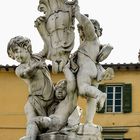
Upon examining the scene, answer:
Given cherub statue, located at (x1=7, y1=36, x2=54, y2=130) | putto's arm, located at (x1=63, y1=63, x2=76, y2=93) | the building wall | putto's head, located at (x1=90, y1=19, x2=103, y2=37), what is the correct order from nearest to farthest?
putto's arm, located at (x1=63, y1=63, x2=76, y2=93) < cherub statue, located at (x1=7, y1=36, x2=54, y2=130) < putto's head, located at (x1=90, y1=19, x2=103, y2=37) < the building wall

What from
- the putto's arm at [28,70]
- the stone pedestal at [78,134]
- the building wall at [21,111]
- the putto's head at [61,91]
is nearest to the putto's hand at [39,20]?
the putto's arm at [28,70]

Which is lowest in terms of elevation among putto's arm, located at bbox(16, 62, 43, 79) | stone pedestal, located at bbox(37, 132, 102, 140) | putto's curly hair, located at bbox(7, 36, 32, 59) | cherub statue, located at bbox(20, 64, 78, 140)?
stone pedestal, located at bbox(37, 132, 102, 140)

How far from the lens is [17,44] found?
9.96m

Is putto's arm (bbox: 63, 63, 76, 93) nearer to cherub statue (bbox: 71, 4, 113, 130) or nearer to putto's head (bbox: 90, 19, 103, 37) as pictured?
cherub statue (bbox: 71, 4, 113, 130)

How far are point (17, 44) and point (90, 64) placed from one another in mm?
1235

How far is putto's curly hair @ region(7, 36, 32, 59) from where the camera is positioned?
9.96 metres

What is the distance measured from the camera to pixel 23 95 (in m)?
40.2

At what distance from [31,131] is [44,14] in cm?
212

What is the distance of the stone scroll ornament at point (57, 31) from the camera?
10.1 meters

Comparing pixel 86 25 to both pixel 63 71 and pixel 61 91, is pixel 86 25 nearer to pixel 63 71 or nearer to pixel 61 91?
pixel 63 71

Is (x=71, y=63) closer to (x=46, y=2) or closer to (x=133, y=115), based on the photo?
(x=46, y=2)

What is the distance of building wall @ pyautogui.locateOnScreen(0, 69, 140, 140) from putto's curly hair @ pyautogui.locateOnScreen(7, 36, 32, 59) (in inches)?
1154

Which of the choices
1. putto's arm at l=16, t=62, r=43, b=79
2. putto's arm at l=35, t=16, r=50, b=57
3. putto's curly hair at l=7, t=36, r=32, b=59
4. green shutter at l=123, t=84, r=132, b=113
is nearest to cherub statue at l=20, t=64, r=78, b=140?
putto's arm at l=16, t=62, r=43, b=79

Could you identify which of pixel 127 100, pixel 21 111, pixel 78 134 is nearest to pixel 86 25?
pixel 78 134
